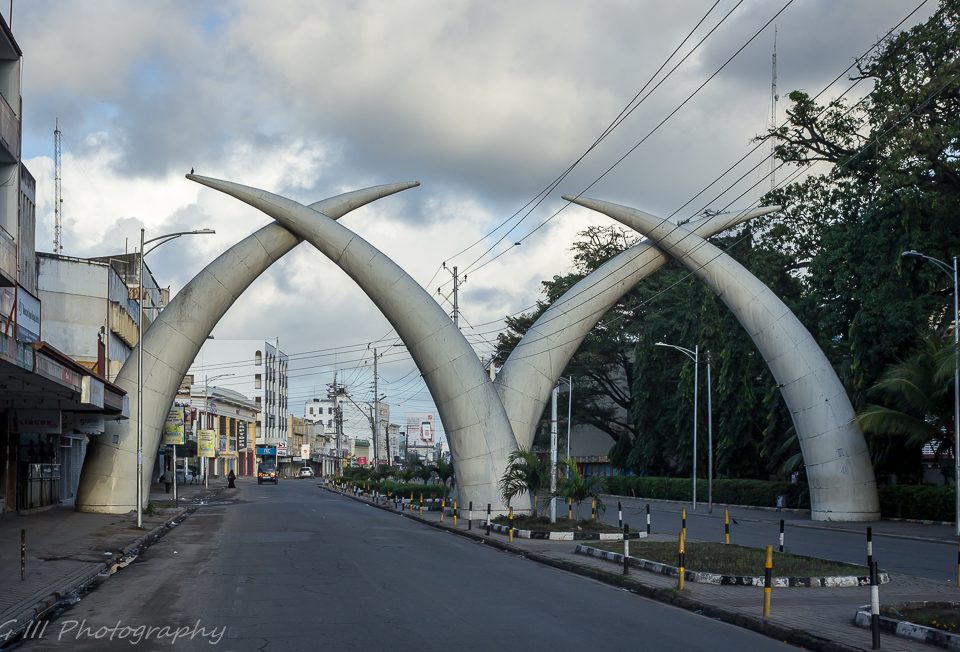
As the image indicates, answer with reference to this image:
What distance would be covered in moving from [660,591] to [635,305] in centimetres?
5646

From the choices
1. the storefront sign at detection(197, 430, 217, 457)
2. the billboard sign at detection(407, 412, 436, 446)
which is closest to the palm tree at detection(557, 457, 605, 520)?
the storefront sign at detection(197, 430, 217, 457)

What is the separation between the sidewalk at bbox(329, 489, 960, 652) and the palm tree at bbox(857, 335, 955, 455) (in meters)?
17.6

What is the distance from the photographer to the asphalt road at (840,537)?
866 inches

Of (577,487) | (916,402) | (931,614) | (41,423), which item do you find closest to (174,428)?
(41,423)

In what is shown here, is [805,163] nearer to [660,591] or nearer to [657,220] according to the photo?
[657,220]

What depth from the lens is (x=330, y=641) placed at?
11125mm

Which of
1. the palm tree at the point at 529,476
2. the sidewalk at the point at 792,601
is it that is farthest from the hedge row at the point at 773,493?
the sidewalk at the point at 792,601

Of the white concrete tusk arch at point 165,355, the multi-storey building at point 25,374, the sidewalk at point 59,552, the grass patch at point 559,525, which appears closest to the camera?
the sidewalk at point 59,552

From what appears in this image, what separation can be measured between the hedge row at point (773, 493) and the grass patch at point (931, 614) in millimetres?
21299

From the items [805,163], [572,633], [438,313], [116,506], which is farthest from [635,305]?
[572,633]

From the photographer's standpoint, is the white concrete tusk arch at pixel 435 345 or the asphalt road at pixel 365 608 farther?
the white concrete tusk arch at pixel 435 345

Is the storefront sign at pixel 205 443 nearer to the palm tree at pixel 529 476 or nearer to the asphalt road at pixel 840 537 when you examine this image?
the asphalt road at pixel 840 537

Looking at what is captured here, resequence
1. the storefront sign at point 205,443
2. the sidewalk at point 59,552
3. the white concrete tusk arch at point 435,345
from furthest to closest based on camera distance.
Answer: the storefront sign at point 205,443 < the white concrete tusk arch at point 435,345 < the sidewalk at point 59,552

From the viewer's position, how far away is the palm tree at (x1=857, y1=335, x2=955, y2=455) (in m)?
34.4
